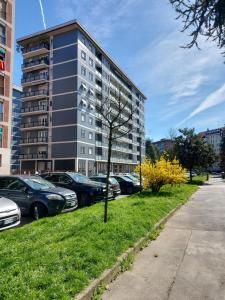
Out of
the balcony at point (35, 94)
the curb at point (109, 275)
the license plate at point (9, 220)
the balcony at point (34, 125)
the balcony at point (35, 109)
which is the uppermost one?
the balcony at point (35, 94)

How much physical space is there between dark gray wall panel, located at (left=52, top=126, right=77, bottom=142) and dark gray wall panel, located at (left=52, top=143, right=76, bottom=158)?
89cm

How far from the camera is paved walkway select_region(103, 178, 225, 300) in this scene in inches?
177

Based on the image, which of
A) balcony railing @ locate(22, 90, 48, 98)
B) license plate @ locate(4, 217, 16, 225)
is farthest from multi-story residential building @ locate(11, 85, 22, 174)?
license plate @ locate(4, 217, 16, 225)

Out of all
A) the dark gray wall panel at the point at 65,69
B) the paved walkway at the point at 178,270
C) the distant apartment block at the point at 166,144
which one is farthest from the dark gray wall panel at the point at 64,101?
the paved walkway at the point at 178,270

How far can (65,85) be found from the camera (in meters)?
47.7

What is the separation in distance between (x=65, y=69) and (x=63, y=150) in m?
12.5

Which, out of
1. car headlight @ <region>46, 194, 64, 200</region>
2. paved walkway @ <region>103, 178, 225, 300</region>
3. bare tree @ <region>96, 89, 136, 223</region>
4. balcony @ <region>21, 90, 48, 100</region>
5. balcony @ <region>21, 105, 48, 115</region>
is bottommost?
paved walkway @ <region>103, 178, 225, 300</region>

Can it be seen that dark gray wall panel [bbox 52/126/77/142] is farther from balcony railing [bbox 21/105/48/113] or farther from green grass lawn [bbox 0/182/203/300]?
green grass lawn [bbox 0/182/203/300]

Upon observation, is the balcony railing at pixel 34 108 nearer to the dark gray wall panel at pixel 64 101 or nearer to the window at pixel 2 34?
the dark gray wall panel at pixel 64 101

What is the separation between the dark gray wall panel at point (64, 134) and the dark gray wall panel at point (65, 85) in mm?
5796

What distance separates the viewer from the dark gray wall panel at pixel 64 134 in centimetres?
4581

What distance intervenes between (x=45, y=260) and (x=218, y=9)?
502 cm

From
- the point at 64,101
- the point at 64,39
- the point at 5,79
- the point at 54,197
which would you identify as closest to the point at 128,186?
the point at 54,197

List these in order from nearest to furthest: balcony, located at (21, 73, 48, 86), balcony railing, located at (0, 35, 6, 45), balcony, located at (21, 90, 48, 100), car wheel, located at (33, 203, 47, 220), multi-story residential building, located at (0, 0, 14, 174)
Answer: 1. car wheel, located at (33, 203, 47, 220)
2. multi-story residential building, located at (0, 0, 14, 174)
3. balcony railing, located at (0, 35, 6, 45)
4. balcony, located at (21, 90, 48, 100)
5. balcony, located at (21, 73, 48, 86)
